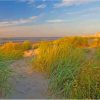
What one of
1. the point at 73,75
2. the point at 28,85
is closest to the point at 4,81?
the point at 28,85

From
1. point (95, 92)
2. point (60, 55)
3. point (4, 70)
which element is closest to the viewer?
point (95, 92)

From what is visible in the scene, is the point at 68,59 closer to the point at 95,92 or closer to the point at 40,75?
the point at 40,75

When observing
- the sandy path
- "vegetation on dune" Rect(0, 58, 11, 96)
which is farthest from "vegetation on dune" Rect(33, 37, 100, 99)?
"vegetation on dune" Rect(0, 58, 11, 96)

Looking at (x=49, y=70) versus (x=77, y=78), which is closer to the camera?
(x=77, y=78)

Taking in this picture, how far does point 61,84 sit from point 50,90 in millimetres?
205

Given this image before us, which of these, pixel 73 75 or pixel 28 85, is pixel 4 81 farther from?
pixel 73 75

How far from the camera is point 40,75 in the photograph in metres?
5.05

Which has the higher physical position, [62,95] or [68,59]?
[68,59]

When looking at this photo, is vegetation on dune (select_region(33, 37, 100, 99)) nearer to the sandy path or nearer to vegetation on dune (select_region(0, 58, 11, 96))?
the sandy path

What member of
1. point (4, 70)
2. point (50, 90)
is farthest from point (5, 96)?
point (50, 90)

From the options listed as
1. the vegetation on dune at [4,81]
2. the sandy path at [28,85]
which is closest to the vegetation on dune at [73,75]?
the sandy path at [28,85]

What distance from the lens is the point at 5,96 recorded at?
4051mm

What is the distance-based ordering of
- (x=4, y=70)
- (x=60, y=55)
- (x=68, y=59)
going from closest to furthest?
(x=4, y=70)
(x=68, y=59)
(x=60, y=55)

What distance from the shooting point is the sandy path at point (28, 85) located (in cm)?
421
